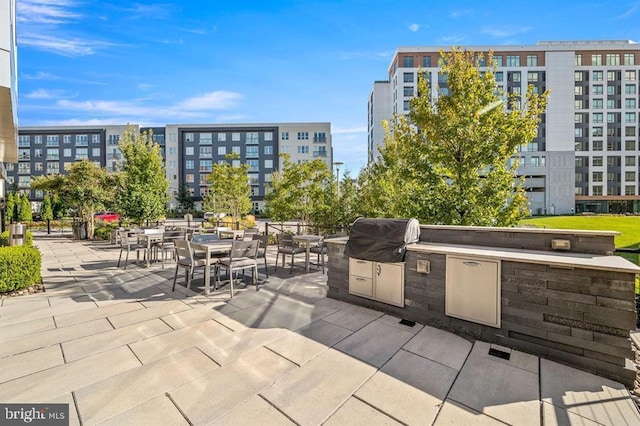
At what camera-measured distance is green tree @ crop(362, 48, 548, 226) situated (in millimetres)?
7789

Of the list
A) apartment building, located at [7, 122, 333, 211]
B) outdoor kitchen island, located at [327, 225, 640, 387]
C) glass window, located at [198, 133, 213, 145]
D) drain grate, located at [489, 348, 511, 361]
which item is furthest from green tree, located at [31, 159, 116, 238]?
glass window, located at [198, 133, 213, 145]

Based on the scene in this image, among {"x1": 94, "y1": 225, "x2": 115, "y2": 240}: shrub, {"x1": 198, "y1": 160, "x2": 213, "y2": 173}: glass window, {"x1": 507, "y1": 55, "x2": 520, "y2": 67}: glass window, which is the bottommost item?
{"x1": 94, "y1": 225, "x2": 115, "y2": 240}: shrub

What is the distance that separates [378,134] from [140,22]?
184ft

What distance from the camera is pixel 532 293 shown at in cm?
360

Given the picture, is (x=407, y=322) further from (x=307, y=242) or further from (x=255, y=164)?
(x=255, y=164)

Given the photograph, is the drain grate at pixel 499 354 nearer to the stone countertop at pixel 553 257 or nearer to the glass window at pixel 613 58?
the stone countertop at pixel 553 257

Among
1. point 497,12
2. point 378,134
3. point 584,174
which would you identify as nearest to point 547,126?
point 584,174

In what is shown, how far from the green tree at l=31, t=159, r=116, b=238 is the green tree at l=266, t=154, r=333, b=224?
35.4ft

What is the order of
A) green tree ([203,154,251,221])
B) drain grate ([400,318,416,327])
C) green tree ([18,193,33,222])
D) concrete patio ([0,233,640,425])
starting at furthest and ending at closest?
green tree ([18,193,33,222]) → green tree ([203,154,251,221]) → drain grate ([400,318,416,327]) → concrete patio ([0,233,640,425])

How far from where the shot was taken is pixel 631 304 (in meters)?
3.05

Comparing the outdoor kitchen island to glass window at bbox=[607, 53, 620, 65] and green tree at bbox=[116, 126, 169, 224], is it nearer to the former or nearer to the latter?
green tree at bbox=[116, 126, 169, 224]

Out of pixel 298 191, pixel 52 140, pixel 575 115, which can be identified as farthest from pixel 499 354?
pixel 52 140

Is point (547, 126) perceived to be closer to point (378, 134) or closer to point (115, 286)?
point (378, 134)

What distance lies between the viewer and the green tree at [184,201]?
52.7 m
